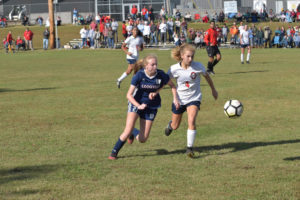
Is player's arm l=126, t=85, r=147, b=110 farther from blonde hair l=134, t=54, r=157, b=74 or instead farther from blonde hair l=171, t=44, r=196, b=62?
blonde hair l=171, t=44, r=196, b=62

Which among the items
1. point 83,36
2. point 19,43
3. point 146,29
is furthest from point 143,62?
point 19,43

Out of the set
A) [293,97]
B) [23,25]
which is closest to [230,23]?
[23,25]

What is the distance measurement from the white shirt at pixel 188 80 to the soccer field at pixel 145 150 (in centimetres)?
92

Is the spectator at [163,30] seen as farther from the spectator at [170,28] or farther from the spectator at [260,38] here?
the spectator at [260,38]

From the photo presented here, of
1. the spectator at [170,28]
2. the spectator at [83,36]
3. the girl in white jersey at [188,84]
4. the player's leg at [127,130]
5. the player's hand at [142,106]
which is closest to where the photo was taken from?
the player's hand at [142,106]

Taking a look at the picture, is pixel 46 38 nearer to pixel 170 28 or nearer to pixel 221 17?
pixel 170 28

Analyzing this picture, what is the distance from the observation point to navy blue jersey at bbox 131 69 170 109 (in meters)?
8.29

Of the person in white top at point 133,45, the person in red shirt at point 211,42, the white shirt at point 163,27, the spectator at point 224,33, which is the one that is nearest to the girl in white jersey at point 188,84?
the person in white top at point 133,45

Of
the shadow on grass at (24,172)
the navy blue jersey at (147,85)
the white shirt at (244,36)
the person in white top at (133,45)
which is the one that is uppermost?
the white shirt at (244,36)

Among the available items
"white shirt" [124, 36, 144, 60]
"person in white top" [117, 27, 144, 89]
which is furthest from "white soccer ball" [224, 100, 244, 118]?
"white shirt" [124, 36, 144, 60]

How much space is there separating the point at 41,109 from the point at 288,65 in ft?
50.7

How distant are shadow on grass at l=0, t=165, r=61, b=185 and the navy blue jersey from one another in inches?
64.3

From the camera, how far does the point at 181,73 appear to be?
8.80 metres

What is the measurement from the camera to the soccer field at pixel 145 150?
6898mm
